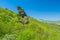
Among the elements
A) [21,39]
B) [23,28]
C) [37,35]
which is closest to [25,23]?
[23,28]

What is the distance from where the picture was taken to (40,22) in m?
57.6

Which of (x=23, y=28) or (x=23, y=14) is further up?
(x=23, y=14)

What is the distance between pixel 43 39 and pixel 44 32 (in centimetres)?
399

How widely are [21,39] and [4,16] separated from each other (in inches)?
392

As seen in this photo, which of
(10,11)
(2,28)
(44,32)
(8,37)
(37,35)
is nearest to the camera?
(8,37)

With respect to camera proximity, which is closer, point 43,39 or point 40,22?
point 43,39

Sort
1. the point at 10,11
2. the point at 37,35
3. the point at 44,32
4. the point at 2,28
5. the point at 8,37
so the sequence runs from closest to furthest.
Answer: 1. the point at 8,37
2. the point at 2,28
3. the point at 37,35
4. the point at 44,32
5. the point at 10,11

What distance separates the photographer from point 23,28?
154 feet

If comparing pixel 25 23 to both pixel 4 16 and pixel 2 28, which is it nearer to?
Answer: pixel 4 16

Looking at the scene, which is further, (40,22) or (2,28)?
(40,22)

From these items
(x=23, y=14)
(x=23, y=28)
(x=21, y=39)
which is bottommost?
(x=21, y=39)

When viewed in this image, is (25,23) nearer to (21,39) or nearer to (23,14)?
(23,14)

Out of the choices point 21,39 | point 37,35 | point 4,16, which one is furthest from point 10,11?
point 21,39

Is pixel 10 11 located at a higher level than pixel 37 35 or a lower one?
higher
